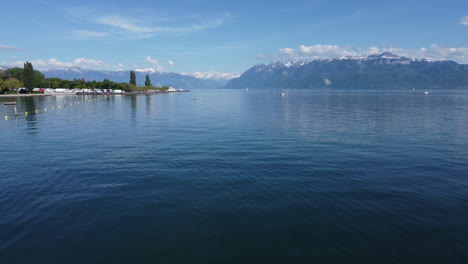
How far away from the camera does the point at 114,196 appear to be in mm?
21359

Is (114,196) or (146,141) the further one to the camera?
(146,141)

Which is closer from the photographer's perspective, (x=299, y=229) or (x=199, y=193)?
(x=299, y=229)

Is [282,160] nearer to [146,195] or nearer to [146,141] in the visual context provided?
[146,195]

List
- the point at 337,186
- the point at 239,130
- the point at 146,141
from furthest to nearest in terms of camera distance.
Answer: the point at 239,130, the point at 146,141, the point at 337,186

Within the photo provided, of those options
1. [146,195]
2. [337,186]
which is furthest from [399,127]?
[146,195]

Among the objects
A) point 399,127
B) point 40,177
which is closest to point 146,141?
point 40,177

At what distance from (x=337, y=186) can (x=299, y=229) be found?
28.0 feet

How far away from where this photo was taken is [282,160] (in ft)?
103

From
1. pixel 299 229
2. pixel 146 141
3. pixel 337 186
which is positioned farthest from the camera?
pixel 146 141

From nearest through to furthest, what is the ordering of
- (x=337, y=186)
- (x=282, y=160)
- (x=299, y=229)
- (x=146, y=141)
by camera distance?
1. (x=299, y=229)
2. (x=337, y=186)
3. (x=282, y=160)
4. (x=146, y=141)

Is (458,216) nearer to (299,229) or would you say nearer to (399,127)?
(299,229)

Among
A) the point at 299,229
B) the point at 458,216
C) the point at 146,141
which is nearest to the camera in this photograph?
the point at 299,229

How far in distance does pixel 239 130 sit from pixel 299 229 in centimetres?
3853

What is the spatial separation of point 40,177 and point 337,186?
1085 inches
